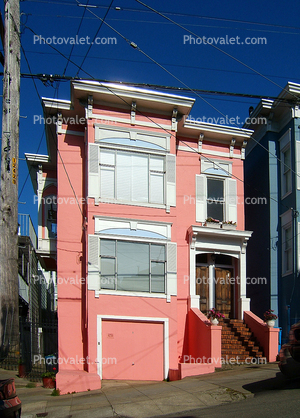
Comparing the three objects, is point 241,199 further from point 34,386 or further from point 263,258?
point 34,386

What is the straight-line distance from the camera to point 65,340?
14555 mm

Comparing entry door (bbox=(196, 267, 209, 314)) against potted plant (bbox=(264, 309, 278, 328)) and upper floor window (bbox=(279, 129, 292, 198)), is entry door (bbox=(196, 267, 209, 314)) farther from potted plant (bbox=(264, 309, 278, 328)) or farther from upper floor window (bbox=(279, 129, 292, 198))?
upper floor window (bbox=(279, 129, 292, 198))

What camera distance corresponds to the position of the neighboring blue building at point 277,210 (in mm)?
17438

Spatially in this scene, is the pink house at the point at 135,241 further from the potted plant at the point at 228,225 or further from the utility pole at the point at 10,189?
the utility pole at the point at 10,189

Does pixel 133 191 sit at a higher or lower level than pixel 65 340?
higher

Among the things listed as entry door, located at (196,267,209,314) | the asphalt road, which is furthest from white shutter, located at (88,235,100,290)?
the asphalt road

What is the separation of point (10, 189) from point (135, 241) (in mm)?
6555

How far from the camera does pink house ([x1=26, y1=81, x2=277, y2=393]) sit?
14.4 meters

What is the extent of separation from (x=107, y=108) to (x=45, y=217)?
4.73 metres

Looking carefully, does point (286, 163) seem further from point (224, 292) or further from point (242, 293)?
point (224, 292)

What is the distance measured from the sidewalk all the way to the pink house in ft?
3.56

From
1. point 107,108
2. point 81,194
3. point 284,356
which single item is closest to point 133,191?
point 81,194

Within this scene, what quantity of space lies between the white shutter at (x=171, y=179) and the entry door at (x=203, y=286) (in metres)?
3.09

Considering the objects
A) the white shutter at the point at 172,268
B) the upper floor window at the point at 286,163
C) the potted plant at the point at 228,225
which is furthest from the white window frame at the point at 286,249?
the white shutter at the point at 172,268
